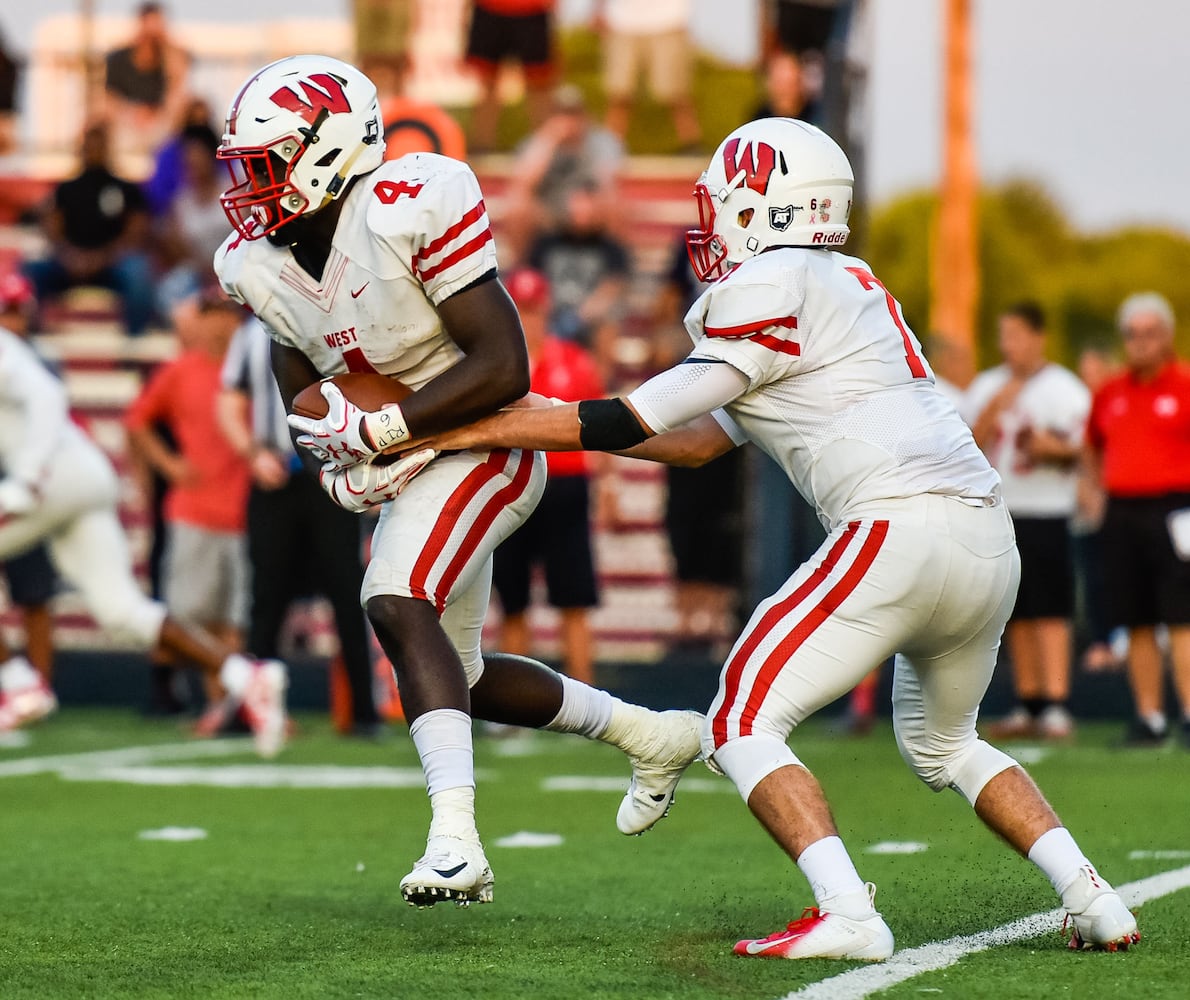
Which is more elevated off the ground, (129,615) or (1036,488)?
(1036,488)

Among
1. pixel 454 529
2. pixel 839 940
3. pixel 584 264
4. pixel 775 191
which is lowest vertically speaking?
pixel 839 940

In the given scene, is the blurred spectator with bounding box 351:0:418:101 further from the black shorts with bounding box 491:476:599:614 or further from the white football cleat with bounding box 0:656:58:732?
the white football cleat with bounding box 0:656:58:732

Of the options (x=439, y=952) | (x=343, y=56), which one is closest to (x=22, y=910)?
(x=439, y=952)

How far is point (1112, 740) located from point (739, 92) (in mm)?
14191

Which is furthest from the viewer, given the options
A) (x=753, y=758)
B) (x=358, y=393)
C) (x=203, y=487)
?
(x=203, y=487)

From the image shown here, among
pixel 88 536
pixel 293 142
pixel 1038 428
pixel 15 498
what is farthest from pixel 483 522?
pixel 1038 428

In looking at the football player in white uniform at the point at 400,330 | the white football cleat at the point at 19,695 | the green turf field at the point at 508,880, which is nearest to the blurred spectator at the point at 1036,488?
the green turf field at the point at 508,880

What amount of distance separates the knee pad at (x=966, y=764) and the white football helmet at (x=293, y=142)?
5.67 ft

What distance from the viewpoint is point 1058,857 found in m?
4.02

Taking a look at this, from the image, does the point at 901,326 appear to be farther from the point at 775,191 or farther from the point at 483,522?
the point at 483,522

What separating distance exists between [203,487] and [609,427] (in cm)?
640

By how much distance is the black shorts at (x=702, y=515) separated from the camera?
1126cm

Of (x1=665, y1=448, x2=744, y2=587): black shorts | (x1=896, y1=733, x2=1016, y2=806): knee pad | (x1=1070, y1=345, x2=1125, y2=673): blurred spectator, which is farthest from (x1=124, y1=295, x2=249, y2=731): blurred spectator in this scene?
(x1=896, y1=733, x2=1016, y2=806): knee pad

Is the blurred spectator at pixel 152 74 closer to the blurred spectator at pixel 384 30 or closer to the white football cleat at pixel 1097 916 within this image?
the blurred spectator at pixel 384 30
